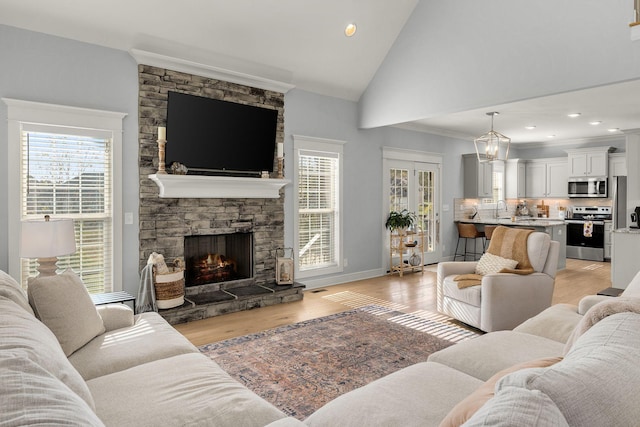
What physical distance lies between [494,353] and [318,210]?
4.01 meters

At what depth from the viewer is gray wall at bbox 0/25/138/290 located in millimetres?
3619

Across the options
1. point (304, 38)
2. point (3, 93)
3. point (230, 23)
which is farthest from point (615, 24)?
point (3, 93)

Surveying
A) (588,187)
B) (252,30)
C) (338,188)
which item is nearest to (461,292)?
(338,188)

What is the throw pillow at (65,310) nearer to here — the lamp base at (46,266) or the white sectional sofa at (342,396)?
the white sectional sofa at (342,396)

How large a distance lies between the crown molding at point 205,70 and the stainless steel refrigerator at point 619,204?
578 centimetres

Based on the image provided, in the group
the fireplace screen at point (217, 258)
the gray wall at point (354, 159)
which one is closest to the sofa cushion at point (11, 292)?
the fireplace screen at point (217, 258)

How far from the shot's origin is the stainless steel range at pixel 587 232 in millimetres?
8469

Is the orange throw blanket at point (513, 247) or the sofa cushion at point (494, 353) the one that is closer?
the sofa cushion at point (494, 353)

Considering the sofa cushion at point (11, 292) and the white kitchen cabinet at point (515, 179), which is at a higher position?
the white kitchen cabinet at point (515, 179)

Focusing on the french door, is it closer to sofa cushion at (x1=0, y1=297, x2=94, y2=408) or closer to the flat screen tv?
the flat screen tv

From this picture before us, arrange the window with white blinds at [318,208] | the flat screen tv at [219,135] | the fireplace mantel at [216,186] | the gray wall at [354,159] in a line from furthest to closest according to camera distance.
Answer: the window with white blinds at [318,208] < the gray wall at [354,159] < the flat screen tv at [219,135] < the fireplace mantel at [216,186]

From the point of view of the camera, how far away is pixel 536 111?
20.0ft

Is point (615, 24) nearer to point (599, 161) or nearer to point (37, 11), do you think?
point (37, 11)

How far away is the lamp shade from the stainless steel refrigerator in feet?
25.6
